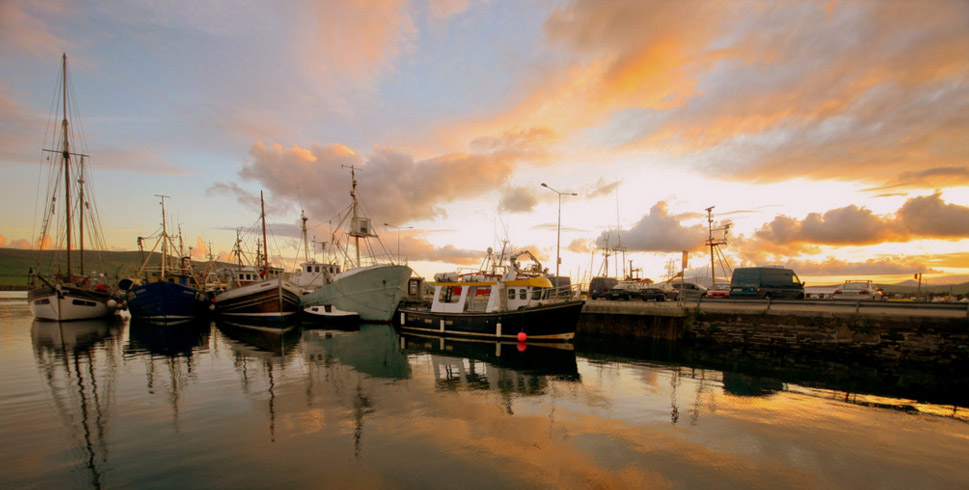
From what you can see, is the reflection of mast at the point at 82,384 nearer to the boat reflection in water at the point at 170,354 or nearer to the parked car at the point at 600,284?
the boat reflection in water at the point at 170,354

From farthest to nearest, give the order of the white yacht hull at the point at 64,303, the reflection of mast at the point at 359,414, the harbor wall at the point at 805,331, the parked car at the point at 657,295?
1. the white yacht hull at the point at 64,303
2. the parked car at the point at 657,295
3. the harbor wall at the point at 805,331
4. the reflection of mast at the point at 359,414

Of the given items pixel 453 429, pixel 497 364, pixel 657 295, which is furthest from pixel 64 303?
pixel 657 295

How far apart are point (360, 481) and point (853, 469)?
9.96 m

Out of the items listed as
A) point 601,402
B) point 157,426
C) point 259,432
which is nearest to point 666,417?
point 601,402

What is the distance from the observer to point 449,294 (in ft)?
97.9

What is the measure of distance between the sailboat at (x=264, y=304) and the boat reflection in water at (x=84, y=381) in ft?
34.7

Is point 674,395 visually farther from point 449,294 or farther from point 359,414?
point 449,294

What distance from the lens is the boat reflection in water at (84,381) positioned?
9.02 metres

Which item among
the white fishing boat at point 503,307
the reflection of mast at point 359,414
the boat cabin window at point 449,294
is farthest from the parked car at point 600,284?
the reflection of mast at point 359,414

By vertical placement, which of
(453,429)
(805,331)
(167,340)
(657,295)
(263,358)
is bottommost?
(167,340)

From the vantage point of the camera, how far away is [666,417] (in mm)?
11352

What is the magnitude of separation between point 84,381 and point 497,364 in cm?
1633

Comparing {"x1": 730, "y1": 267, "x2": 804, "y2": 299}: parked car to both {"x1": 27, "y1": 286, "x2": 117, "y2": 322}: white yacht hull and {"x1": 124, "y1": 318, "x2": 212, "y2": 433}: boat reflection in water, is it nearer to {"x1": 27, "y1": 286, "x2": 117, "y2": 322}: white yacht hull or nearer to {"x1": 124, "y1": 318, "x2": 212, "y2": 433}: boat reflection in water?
{"x1": 124, "y1": 318, "x2": 212, "y2": 433}: boat reflection in water

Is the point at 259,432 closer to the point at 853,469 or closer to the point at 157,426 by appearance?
the point at 157,426
